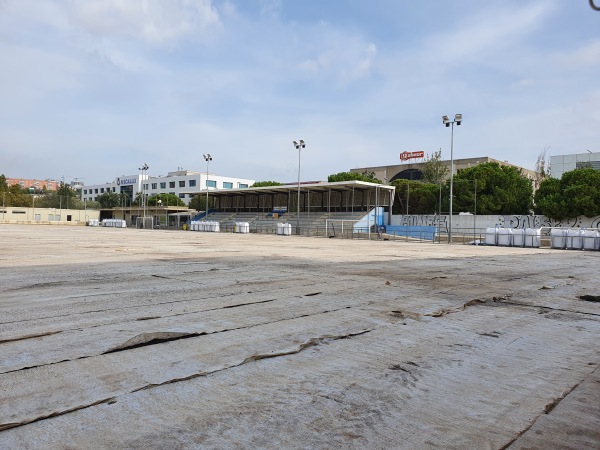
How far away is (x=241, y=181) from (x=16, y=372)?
11745 cm

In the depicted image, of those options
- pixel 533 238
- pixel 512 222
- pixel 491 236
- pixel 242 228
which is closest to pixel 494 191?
pixel 512 222

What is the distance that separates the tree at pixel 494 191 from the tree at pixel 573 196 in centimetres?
534

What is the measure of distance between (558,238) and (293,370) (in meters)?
29.8

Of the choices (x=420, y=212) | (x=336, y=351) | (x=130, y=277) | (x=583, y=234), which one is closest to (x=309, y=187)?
(x=420, y=212)

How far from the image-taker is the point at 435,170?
253ft

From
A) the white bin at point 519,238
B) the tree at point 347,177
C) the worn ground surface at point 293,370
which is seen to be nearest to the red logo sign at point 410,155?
the tree at point 347,177

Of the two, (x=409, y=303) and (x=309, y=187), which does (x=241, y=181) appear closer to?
(x=309, y=187)

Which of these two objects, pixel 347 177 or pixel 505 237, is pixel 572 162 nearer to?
pixel 347 177

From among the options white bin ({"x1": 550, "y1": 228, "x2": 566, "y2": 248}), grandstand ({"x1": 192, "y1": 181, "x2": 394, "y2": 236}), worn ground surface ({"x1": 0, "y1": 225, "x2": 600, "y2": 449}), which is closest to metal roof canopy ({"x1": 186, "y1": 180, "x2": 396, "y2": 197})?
grandstand ({"x1": 192, "y1": 181, "x2": 394, "y2": 236})

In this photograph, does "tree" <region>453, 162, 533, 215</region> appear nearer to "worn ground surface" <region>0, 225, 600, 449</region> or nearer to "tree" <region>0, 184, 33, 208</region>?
"worn ground surface" <region>0, 225, 600, 449</region>

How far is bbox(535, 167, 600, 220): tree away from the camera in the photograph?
4197 centimetres

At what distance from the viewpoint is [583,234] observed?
2709 cm

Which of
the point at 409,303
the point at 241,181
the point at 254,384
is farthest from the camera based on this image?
the point at 241,181

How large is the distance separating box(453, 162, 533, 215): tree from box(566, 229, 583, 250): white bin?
23.5 metres
